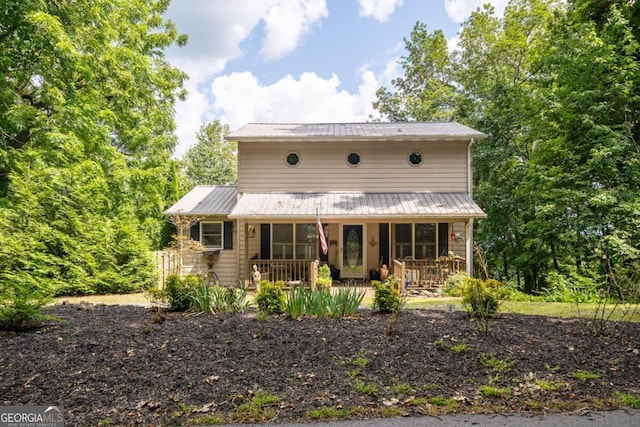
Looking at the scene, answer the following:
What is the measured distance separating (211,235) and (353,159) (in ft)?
20.2

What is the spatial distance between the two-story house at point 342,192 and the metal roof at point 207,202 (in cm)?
8

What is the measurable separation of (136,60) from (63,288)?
1010 centimetres

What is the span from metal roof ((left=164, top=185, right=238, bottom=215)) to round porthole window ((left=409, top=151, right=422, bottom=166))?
7097 millimetres

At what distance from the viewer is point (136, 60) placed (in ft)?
46.2

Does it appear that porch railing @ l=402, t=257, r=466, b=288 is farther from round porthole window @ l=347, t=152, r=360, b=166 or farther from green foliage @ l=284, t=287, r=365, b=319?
green foliage @ l=284, t=287, r=365, b=319

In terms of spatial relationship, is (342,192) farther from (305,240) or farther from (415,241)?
(415,241)

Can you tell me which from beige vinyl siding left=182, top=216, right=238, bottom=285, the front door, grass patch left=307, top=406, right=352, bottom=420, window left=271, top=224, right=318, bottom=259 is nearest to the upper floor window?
window left=271, top=224, right=318, bottom=259

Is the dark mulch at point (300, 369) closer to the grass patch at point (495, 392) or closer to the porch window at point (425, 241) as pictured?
the grass patch at point (495, 392)

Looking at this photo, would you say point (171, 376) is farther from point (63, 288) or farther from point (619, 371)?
point (63, 288)

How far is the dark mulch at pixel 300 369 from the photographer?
3146mm

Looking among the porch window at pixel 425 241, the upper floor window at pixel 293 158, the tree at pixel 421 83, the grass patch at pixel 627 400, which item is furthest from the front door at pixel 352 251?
the tree at pixel 421 83

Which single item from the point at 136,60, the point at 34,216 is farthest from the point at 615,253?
→ the point at 136,60

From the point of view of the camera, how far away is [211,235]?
12.4 m

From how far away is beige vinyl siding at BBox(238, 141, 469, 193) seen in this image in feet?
40.5
